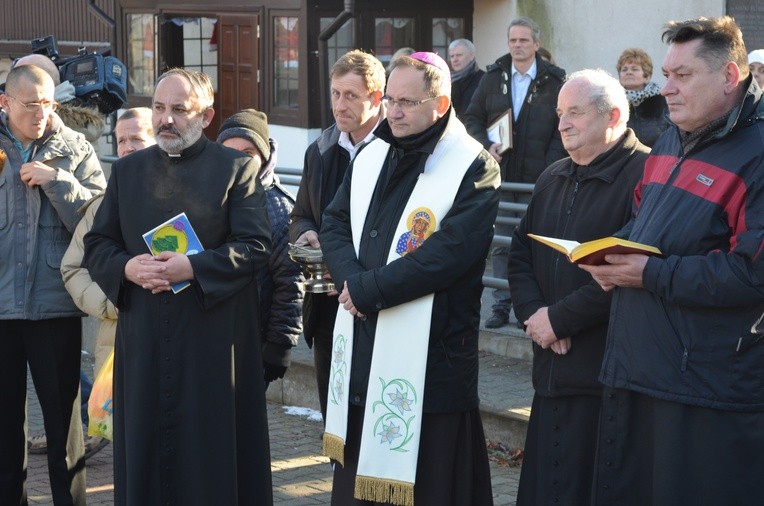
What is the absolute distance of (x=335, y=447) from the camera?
484 cm

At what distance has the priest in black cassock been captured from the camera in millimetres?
4895

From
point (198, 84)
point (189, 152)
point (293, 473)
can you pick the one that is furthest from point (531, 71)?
point (189, 152)

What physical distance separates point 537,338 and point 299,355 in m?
3.59

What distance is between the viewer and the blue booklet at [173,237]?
4887mm

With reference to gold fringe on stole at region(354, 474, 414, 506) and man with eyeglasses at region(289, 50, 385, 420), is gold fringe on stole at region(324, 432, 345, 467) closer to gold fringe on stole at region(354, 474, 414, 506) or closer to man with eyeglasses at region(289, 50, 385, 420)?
gold fringe on stole at region(354, 474, 414, 506)

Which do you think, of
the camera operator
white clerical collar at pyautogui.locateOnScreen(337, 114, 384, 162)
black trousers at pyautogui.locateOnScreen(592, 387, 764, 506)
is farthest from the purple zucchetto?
the camera operator

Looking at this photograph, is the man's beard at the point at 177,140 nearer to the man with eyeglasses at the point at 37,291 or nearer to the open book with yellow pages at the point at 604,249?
the man with eyeglasses at the point at 37,291

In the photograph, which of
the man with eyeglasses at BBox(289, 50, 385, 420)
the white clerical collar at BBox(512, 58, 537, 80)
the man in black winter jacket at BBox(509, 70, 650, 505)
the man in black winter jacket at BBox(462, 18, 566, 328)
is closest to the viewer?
the man in black winter jacket at BBox(509, 70, 650, 505)

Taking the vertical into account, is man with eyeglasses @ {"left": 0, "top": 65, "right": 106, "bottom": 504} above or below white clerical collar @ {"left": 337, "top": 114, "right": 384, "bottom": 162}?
below

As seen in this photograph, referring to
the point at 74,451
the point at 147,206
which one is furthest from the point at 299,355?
the point at 147,206

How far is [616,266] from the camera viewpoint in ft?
13.3

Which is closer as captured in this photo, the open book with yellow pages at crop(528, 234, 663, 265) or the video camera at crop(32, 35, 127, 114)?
the open book with yellow pages at crop(528, 234, 663, 265)

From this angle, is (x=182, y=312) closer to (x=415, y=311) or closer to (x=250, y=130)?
(x=415, y=311)

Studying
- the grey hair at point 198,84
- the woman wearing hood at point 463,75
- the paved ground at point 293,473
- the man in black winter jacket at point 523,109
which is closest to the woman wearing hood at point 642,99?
the man in black winter jacket at point 523,109
